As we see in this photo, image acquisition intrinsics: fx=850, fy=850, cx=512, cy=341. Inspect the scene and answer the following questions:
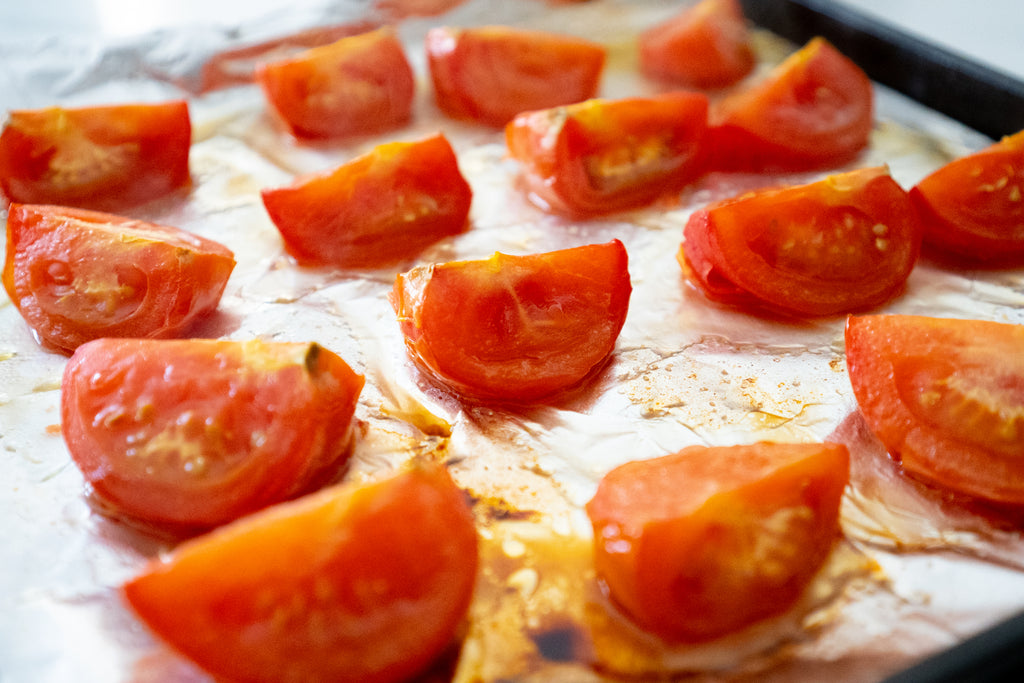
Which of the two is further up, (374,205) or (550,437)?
(374,205)

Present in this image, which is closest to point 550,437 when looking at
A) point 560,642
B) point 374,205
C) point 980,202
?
point 560,642

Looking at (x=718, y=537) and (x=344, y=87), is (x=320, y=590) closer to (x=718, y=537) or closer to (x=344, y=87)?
(x=718, y=537)

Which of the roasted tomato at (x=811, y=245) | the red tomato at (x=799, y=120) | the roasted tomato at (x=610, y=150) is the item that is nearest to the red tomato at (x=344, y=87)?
the roasted tomato at (x=610, y=150)

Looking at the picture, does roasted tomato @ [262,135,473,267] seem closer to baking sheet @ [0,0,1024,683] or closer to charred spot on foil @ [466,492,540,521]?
baking sheet @ [0,0,1024,683]

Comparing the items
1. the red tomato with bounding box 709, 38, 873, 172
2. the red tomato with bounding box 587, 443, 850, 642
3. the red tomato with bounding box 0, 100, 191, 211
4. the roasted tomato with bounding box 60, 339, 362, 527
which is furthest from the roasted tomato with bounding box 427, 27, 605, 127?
the red tomato with bounding box 587, 443, 850, 642

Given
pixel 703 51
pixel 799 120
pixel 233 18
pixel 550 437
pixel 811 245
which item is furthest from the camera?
pixel 233 18

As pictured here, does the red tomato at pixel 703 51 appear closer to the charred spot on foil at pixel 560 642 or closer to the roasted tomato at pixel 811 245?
the roasted tomato at pixel 811 245

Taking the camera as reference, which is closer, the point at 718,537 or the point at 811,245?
the point at 718,537
